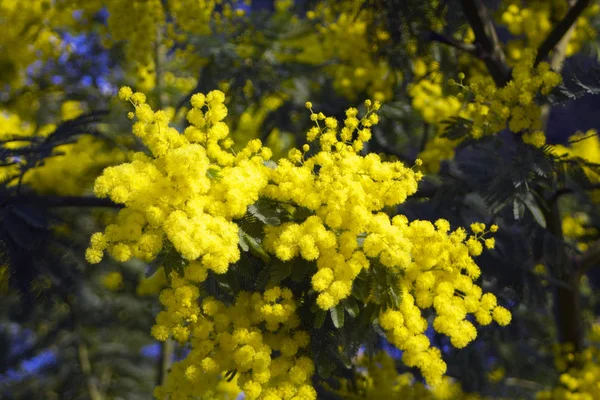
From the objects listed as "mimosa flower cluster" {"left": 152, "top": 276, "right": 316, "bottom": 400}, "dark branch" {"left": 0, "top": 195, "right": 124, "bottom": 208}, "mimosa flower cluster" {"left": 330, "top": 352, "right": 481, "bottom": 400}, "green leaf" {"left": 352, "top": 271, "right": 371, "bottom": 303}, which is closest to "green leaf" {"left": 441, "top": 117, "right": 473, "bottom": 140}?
"mimosa flower cluster" {"left": 330, "top": 352, "right": 481, "bottom": 400}

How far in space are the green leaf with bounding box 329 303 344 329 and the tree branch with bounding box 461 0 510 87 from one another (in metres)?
2.18

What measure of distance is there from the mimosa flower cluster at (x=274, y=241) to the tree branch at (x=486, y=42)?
1.78 metres

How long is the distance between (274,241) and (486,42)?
2369 millimetres

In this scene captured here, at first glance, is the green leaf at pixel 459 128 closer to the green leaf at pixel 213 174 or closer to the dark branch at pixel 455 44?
the dark branch at pixel 455 44

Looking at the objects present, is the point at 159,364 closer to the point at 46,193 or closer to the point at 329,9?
the point at 46,193

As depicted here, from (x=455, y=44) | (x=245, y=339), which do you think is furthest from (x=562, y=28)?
(x=245, y=339)

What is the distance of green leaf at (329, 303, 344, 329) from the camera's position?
241cm

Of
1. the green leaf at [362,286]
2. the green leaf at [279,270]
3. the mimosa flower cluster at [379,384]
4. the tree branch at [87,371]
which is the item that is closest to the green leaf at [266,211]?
the green leaf at [279,270]

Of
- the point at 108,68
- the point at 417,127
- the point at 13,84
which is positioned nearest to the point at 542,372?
the point at 417,127

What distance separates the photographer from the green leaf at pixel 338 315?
2410 mm

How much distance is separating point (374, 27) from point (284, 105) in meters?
0.78

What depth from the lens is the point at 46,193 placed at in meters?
4.11

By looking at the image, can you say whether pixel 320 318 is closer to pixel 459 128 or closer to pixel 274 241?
pixel 274 241

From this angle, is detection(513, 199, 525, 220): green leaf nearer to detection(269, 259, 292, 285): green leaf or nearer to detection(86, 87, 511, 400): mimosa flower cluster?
detection(86, 87, 511, 400): mimosa flower cluster
